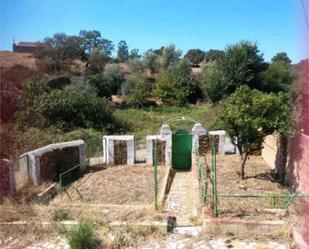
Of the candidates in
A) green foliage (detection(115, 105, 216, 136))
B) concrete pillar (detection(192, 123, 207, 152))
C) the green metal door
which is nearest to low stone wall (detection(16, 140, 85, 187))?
the green metal door

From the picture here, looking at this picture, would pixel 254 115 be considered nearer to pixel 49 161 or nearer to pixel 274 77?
pixel 49 161

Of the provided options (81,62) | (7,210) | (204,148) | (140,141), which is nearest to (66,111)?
(140,141)

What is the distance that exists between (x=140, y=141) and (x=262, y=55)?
62.8 ft

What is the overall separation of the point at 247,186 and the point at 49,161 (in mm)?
6040

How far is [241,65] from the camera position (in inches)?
1195

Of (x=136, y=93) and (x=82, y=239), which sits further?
(x=136, y=93)

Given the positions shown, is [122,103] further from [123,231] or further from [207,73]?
[123,231]

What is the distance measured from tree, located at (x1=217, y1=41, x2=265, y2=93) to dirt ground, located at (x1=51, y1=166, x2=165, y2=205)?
19139 millimetres

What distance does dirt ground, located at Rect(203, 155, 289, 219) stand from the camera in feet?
21.6

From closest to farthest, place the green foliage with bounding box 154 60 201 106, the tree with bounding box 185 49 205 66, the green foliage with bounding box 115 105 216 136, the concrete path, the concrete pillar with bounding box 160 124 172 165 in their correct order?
the concrete path < the concrete pillar with bounding box 160 124 172 165 < the green foliage with bounding box 115 105 216 136 < the green foliage with bounding box 154 60 201 106 < the tree with bounding box 185 49 205 66

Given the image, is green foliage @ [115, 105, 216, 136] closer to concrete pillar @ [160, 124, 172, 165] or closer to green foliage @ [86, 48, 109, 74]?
concrete pillar @ [160, 124, 172, 165]

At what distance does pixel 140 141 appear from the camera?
1711cm

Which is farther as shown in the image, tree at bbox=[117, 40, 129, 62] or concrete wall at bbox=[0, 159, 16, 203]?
tree at bbox=[117, 40, 129, 62]

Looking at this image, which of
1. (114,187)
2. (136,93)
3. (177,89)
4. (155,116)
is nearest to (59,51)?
(136,93)
